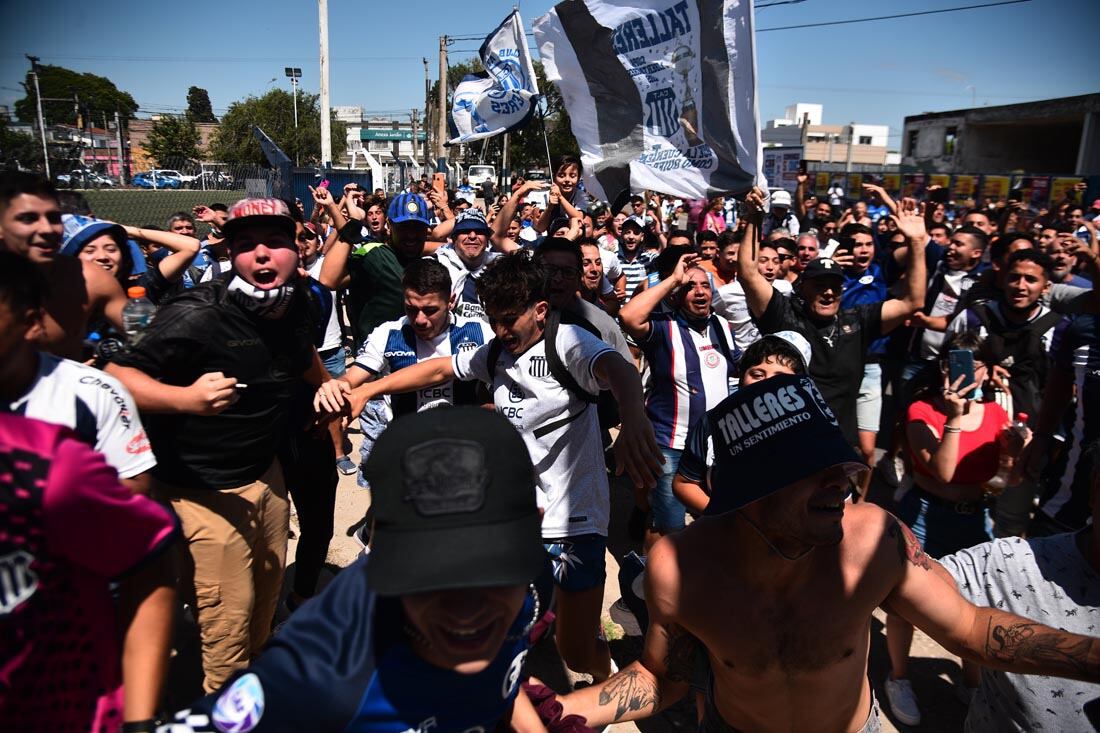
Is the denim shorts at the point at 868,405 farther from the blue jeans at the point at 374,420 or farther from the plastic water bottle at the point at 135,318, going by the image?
the plastic water bottle at the point at 135,318

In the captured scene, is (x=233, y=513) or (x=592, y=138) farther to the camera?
(x=592, y=138)

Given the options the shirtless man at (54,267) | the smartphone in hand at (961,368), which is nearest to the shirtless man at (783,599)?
the smartphone in hand at (961,368)

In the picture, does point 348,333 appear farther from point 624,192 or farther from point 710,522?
point 710,522

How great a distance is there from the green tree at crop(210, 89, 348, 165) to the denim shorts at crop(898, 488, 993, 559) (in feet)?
203

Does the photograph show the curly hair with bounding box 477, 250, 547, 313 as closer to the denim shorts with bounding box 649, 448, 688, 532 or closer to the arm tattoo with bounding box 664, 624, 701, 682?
the arm tattoo with bounding box 664, 624, 701, 682

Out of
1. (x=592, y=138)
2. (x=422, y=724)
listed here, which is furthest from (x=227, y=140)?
(x=422, y=724)

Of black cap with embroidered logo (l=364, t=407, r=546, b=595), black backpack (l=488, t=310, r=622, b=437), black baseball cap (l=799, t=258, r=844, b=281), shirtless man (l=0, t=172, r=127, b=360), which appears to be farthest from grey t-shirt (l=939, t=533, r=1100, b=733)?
shirtless man (l=0, t=172, r=127, b=360)

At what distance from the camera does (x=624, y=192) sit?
17.6ft

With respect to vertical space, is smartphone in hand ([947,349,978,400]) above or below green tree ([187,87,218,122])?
below

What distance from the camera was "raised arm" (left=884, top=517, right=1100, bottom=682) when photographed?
171 centimetres

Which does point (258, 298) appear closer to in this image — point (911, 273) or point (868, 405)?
point (911, 273)

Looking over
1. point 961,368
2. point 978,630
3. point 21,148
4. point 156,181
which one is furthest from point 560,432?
point 156,181

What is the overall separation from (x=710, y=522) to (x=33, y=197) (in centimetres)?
261

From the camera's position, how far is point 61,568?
1.37 meters
